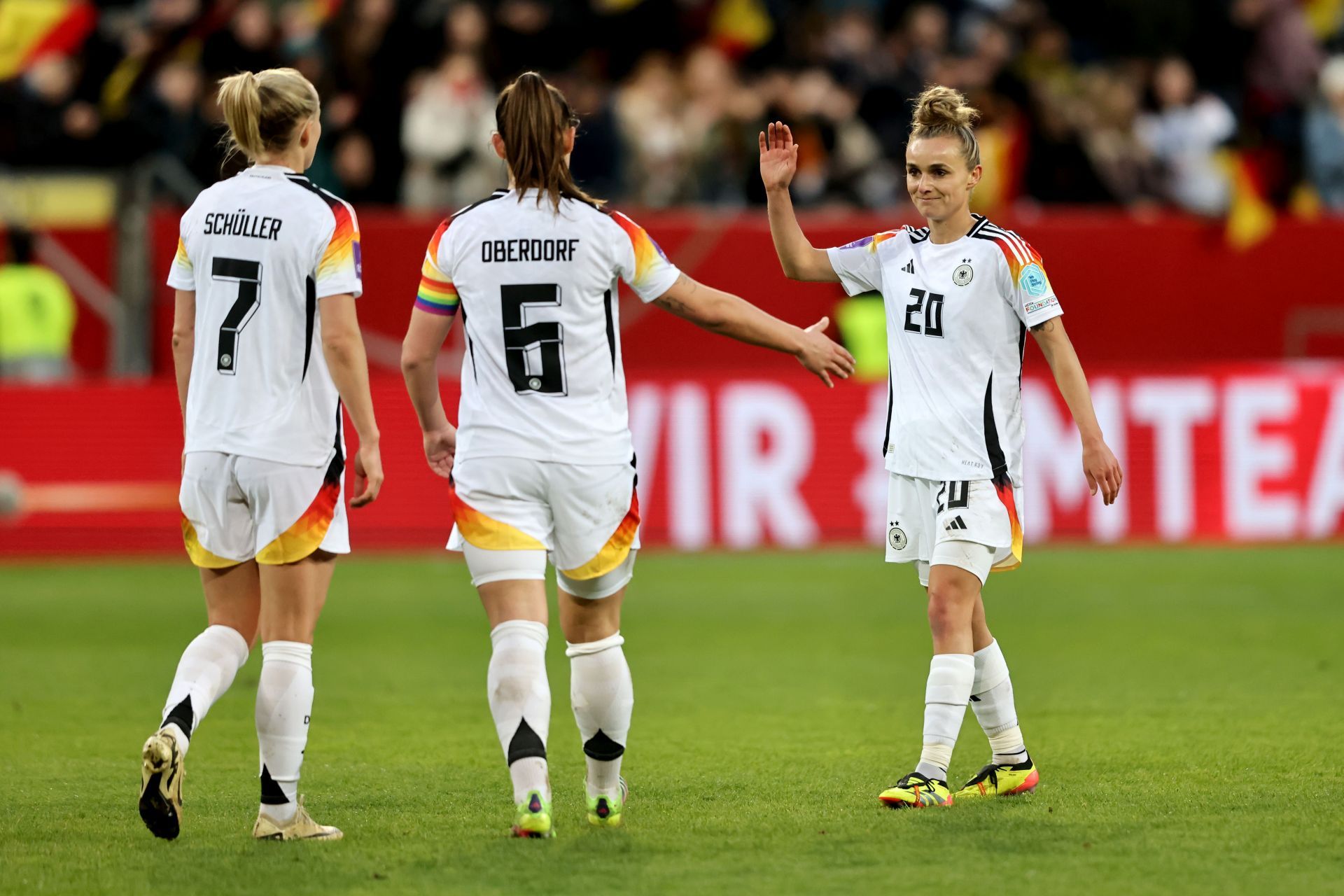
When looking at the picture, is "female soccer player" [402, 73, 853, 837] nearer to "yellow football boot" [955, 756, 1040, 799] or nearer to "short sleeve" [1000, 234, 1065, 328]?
"short sleeve" [1000, 234, 1065, 328]

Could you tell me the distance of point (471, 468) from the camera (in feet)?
18.8

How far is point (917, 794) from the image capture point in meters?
6.26

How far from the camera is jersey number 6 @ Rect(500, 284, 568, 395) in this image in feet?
18.6

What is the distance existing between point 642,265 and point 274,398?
3.89 ft

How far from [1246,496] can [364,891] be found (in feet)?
37.6

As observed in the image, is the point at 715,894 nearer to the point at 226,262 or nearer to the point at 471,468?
the point at 471,468

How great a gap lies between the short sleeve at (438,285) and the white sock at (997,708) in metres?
2.26

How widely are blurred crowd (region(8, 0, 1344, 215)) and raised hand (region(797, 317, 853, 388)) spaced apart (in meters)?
10.5

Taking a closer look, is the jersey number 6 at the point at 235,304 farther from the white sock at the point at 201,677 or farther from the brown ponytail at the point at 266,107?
the white sock at the point at 201,677

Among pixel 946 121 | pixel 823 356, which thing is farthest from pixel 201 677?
pixel 946 121

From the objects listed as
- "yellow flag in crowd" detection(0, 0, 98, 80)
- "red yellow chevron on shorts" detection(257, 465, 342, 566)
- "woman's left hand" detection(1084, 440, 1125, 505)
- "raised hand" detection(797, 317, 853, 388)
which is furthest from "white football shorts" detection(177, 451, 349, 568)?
"yellow flag in crowd" detection(0, 0, 98, 80)

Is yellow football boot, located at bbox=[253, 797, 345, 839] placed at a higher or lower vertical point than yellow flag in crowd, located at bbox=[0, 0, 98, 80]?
lower

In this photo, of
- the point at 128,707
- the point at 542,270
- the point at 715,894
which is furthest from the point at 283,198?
the point at 128,707

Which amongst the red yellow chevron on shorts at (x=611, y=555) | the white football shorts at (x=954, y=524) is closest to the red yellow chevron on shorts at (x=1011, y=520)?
the white football shorts at (x=954, y=524)
